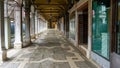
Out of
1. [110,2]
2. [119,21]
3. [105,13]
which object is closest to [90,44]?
[105,13]

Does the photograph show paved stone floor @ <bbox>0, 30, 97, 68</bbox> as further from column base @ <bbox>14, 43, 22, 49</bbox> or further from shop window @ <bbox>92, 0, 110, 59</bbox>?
column base @ <bbox>14, 43, 22, 49</bbox>

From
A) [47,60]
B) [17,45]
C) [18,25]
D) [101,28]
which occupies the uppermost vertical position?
[18,25]

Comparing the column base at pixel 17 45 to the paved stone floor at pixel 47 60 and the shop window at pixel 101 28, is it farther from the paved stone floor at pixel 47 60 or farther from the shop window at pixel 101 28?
the shop window at pixel 101 28

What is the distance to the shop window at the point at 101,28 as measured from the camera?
7.77 metres

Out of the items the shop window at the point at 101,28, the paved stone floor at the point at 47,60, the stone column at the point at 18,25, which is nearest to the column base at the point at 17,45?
the stone column at the point at 18,25

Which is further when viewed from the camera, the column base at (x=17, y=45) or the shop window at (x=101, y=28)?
the column base at (x=17, y=45)

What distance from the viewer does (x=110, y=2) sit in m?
7.25

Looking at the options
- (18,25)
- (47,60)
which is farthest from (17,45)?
(47,60)

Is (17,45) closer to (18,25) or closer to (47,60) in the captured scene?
(18,25)

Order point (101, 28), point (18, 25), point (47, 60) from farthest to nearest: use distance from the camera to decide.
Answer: point (18, 25) → point (47, 60) → point (101, 28)

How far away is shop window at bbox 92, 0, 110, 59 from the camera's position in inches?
306

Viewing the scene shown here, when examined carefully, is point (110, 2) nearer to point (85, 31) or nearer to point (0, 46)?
point (0, 46)

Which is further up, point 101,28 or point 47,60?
point 101,28

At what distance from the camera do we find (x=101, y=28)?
8719mm
